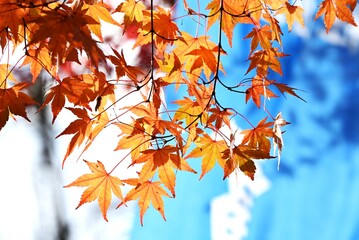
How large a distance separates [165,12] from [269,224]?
1253 mm

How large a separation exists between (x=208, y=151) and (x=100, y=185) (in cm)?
21

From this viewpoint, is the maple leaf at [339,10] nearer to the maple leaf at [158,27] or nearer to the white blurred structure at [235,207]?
the maple leaf at [158,27]

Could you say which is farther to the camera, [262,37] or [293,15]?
[293,15]

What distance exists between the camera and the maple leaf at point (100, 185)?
96cm

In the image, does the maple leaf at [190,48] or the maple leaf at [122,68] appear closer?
the maple leaf at [122,68]

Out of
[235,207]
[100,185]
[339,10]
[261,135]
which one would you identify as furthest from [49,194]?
[339,10]

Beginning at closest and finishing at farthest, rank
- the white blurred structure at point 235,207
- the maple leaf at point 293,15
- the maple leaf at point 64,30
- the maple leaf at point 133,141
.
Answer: the maple leaf at point 64,30
the maple leaf at point 133,141
the maple leaf at point 293,15
the white blurred structure at point 235,207

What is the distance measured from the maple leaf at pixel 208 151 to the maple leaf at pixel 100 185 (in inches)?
6.1

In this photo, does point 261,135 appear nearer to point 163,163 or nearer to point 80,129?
point 163,163

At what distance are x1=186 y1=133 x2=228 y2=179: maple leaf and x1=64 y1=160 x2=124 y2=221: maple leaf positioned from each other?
0.15m

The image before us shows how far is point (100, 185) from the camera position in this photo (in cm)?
98

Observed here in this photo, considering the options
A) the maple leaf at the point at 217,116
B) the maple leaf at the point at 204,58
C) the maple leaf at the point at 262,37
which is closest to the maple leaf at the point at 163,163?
the maple leaf at the point at 217,116

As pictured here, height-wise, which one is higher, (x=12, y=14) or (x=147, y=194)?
(x=12, y=14)

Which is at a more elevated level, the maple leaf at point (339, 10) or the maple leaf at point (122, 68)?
the maple leaf at point (339, 10)
